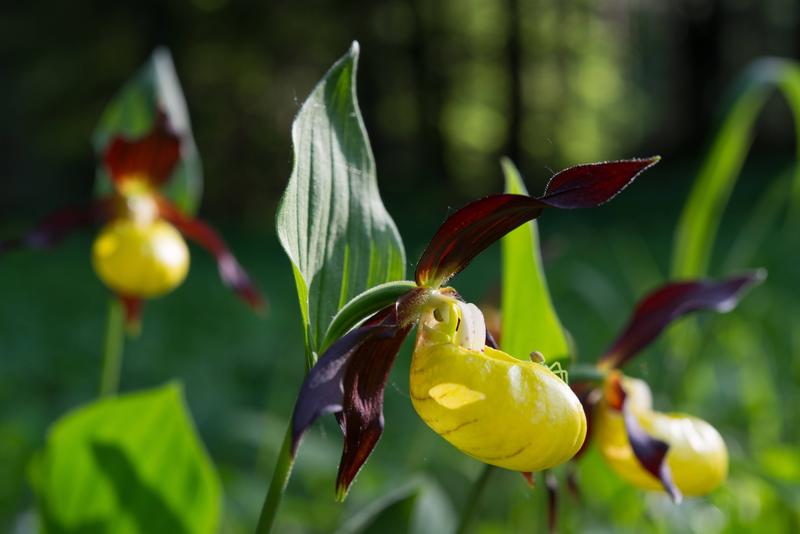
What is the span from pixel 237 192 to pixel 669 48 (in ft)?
22.4

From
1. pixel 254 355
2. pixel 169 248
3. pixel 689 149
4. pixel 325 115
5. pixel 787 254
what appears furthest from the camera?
pixel 689 149

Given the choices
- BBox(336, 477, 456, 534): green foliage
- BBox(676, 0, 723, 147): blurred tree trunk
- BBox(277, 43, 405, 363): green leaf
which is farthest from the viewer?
BBox(676, 0, 723, 147): blurred tree trunk

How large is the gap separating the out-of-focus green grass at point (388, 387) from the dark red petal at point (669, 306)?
185mm

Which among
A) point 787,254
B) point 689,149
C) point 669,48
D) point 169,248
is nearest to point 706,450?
point 169,248

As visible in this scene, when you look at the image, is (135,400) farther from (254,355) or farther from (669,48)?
(669,48)

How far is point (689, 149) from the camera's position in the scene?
10461mm

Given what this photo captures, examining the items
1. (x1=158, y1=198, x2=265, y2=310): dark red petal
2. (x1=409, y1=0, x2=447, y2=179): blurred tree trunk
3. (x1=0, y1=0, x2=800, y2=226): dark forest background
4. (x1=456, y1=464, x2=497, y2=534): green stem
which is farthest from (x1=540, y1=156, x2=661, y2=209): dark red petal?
(x1=409, y1=0, x2=447, y2=179): blurred tree trunk

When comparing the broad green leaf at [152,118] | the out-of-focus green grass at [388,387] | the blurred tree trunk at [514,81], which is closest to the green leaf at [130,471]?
the out-of-focus green grass at [388,387]

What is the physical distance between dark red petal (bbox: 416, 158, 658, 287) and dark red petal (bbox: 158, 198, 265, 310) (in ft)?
2.61

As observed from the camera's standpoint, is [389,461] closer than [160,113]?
No

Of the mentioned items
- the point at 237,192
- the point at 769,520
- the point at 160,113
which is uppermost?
the point at 160,113

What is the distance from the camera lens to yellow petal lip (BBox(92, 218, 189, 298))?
4.89 feet

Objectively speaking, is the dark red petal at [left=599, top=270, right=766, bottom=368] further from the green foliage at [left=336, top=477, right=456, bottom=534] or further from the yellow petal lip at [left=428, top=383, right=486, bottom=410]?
the yellow petal lip at [left=428, top=383, right=486, bottom=410]

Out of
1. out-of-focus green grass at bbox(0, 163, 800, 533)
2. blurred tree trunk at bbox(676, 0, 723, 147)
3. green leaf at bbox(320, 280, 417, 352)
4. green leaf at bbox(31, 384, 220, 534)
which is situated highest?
green leaf at bbox(320, 280, 417, 352)
